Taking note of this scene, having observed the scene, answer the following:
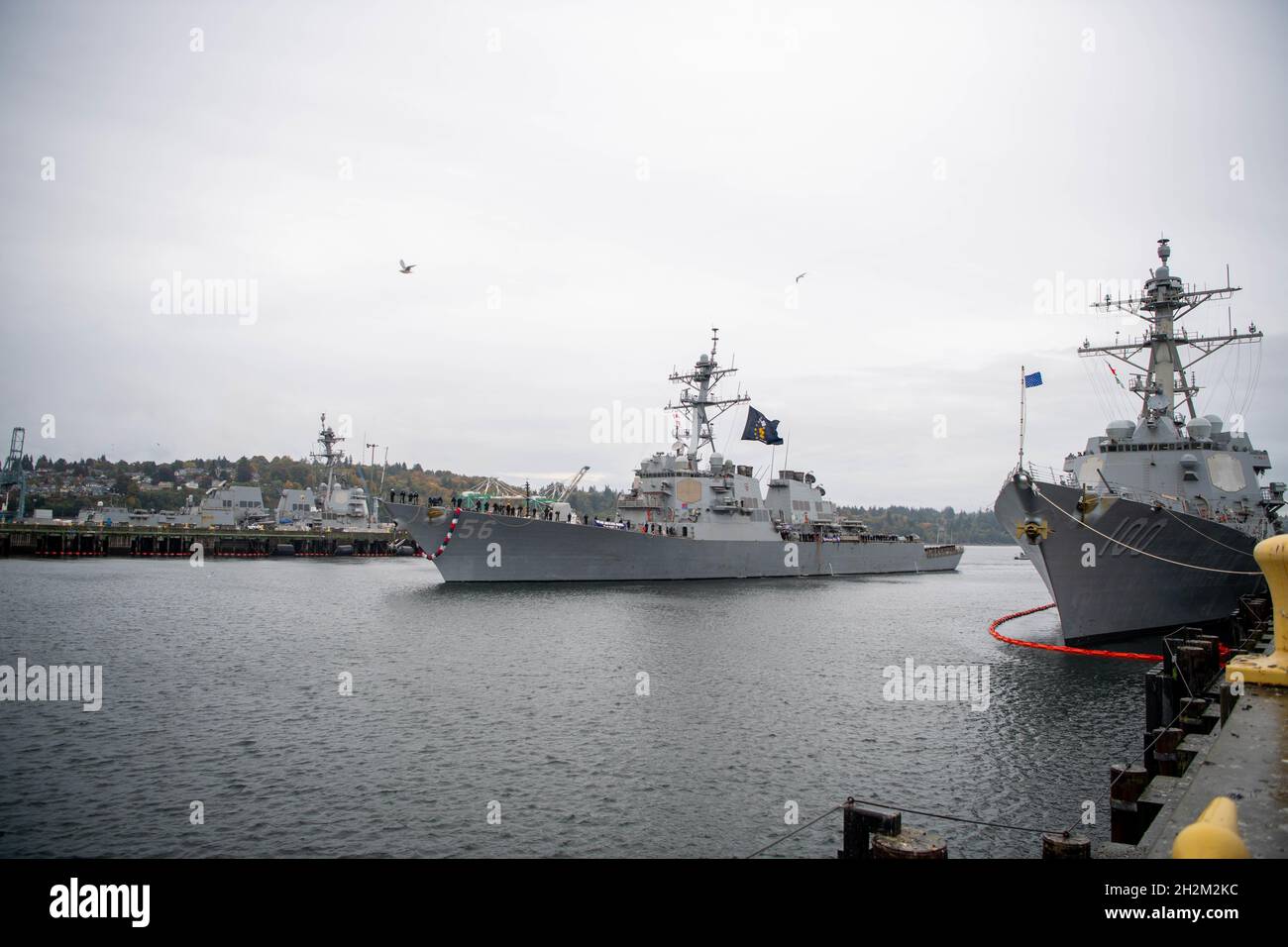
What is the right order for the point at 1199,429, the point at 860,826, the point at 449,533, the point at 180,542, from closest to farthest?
the point at 860,826, the point at 1199,429, the point at 449,533, the point at 180,542

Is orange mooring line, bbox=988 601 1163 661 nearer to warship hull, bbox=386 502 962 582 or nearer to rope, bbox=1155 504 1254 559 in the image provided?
rope, bbox=1155 504 1254 559

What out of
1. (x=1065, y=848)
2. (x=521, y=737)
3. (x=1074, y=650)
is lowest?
(x=1074, y=650)

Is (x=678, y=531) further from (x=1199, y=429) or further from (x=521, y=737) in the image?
→ (x=521, y=737)

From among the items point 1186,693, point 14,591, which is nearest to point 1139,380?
point 1186,693

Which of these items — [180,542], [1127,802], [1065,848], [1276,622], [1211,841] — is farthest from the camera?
[180,542]

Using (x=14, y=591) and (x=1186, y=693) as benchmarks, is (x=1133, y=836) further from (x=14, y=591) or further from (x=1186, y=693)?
(x=14, y=591)

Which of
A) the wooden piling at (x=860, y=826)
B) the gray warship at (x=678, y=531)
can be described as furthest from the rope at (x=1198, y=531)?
the gray warship at (x=678, y=531)

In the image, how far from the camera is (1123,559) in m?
22.2

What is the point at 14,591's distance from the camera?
1412 inches

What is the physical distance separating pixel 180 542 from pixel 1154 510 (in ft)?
268

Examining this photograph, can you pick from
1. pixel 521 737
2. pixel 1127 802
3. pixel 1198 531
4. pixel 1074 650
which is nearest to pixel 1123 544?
pixel 1198 531

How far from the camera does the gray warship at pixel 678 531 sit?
4006cm

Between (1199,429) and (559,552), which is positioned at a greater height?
(1199,429)
